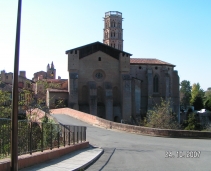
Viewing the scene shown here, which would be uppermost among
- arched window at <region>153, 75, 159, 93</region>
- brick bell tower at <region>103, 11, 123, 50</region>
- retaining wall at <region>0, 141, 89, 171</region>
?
brick bell tower at <region>103, 11, 123, 50</region>

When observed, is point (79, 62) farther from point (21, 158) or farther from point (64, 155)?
point (21, 158)

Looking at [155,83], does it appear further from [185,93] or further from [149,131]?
[185,93]

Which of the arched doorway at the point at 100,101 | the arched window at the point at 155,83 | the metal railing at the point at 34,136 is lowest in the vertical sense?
the metal railing at the point at 34,136

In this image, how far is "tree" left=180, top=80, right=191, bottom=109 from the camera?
10116 cm

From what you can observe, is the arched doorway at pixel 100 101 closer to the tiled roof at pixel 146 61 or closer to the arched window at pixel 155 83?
the tiled roof at pixel 146 61

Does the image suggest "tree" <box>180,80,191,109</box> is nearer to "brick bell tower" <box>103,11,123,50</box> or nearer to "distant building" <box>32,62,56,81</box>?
"brick bell tower" <box>103,11,123,50</box>

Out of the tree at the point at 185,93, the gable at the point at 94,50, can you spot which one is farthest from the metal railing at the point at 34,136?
the tree at the point at 185,93

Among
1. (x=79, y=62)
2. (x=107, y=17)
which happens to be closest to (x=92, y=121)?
(x=79, y=62)

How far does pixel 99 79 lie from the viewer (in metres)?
57.5

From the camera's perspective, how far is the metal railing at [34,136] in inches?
366

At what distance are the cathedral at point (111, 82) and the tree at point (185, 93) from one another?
38.1 meters

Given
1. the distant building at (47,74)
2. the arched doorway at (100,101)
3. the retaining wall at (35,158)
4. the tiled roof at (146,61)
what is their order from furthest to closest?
the distant building at (47,74) < the tiled roof at (146,61) < the arched doorway at (100,101) < the retaining wall at (35,158)

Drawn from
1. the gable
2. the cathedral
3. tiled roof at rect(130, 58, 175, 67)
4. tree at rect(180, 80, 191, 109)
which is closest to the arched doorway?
the cathedral

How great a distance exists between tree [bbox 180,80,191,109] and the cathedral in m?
38.1
